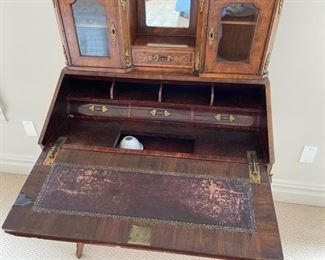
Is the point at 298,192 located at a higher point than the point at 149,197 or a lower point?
lower

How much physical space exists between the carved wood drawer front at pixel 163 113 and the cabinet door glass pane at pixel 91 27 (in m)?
0.25

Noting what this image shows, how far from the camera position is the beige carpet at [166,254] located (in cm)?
149

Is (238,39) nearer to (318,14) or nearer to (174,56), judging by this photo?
(174,56)

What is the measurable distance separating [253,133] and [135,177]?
48cm

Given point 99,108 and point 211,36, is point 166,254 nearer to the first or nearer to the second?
point 99,108

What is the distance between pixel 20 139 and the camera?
5.87ft

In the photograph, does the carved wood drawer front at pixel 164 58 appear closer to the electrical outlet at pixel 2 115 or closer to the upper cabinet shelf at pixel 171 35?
the upper cabinet shelf at pixel 171 35

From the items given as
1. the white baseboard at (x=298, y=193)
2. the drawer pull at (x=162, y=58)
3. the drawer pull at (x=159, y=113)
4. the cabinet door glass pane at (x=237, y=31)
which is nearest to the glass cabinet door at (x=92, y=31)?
the drawer pull at (x=162, y=58)

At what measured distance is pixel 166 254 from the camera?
150 centimetres

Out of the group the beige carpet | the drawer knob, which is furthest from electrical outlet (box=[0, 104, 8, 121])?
the drawer knob

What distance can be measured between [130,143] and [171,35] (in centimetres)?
42

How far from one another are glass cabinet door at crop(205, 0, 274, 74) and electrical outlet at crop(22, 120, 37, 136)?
3.85 ft

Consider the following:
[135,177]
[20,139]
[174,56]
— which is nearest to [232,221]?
[135,177]

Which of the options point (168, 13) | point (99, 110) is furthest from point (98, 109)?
point (168, 13)
